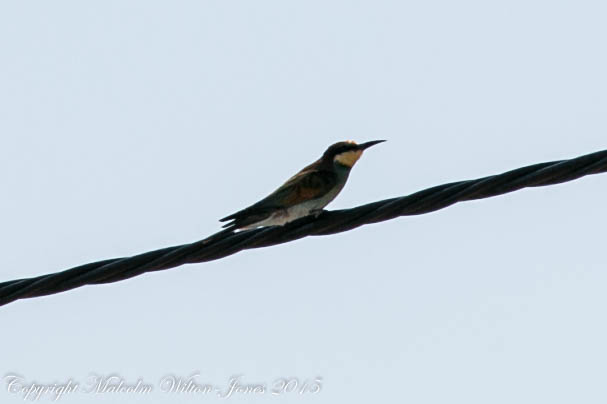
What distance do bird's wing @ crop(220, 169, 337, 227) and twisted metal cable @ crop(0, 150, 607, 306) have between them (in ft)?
4.14

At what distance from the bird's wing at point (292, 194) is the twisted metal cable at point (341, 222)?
1262mm

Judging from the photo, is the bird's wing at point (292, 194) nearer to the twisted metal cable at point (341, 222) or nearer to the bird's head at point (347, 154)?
the bird's head at point (347, 154)

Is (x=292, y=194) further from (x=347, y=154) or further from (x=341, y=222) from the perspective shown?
(x=341, y=222)

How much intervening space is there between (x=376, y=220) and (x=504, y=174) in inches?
25.9

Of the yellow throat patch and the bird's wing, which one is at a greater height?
the yellow throat patch

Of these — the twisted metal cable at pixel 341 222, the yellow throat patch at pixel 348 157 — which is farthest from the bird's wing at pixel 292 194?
the twisted metal cable at pixel 341 222

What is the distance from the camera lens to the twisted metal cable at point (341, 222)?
534 cm

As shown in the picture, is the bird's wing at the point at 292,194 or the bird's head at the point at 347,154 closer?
the bird's wing at the point at 292,194

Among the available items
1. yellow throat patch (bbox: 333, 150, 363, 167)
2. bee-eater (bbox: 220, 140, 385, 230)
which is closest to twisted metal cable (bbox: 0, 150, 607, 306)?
bee-eater (bbox: 220, 140, 385, 230)

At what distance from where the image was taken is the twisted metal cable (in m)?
5.34

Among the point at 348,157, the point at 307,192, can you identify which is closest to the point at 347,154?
the point at 348,157

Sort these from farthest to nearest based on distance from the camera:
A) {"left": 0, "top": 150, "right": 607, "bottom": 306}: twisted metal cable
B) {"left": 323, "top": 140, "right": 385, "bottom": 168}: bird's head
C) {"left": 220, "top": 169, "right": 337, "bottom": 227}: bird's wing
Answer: {"left": 323, "top": 140, "right": 385, "bottom": 168}: bird's head, {"left": 220, "top": 169, "right": 337, "bottom": 227}: bird's wing, {"left": 0, "top": 150, "right": 607, "bottom": 306}: twisted metal cable

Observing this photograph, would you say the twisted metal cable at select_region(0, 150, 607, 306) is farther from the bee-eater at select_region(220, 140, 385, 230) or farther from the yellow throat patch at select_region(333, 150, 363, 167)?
the yellow throat patch at select_region(333, 150, 363, 167)

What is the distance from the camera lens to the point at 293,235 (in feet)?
19.9
